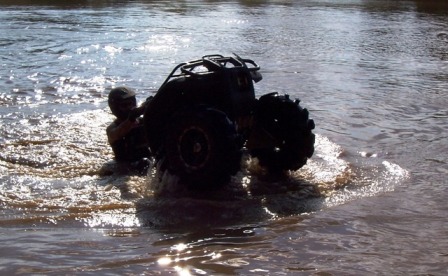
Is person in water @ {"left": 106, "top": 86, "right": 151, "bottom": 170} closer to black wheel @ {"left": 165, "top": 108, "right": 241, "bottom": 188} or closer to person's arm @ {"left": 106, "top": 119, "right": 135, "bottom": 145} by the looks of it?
person's arm @ {"left": 106, "top": 119, "right": 135, "bottom": 145}

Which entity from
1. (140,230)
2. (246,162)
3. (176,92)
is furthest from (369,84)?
(140,230)

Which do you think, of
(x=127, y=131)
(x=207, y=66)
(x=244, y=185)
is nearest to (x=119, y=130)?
(x=127, y=131)

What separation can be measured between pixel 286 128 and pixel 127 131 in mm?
1513

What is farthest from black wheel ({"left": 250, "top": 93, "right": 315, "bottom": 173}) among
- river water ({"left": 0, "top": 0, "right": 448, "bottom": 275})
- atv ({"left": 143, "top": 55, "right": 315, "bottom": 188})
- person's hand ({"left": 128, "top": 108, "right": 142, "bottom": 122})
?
person's hand ({"left": 128, "top": 108, "right": 142, "bottom": 122})

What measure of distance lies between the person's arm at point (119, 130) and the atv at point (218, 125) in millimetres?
484

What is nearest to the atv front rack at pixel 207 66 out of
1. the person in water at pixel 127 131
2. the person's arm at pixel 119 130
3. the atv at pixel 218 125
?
the atv at pixel 218 125

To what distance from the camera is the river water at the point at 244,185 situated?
4.60 metres

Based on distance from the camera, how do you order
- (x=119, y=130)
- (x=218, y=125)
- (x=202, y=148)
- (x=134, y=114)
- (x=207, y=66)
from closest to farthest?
(x=218, y=125)
(x=202, y=148)
(x=207, y=66)
(x=134, y=114)
(x=119, y=130)

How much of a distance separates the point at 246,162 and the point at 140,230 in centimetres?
194

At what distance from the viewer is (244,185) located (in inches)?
247

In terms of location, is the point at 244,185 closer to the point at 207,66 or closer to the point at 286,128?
the point at 286,128

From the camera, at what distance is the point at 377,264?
4465mm

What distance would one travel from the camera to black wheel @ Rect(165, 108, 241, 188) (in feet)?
18.4

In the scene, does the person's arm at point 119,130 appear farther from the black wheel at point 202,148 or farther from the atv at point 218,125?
the black wheel at point 202,148
